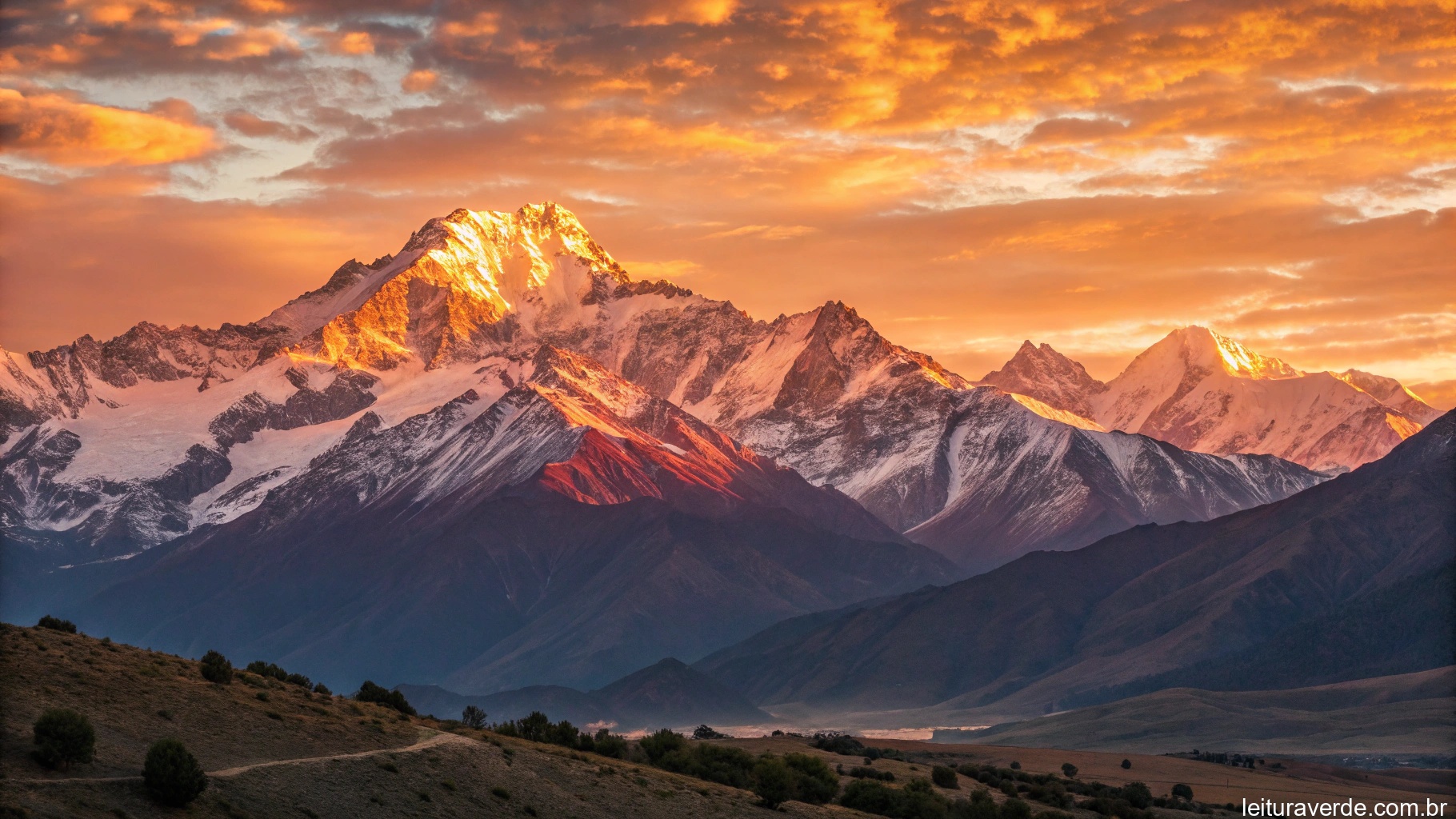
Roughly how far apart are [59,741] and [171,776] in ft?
14.5

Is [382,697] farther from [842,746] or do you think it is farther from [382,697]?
[842,746]

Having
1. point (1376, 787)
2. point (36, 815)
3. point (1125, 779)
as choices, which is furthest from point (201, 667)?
point (1376, 787)

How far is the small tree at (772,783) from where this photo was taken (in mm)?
108312

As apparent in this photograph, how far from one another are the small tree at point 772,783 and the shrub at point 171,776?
4098 centimetres

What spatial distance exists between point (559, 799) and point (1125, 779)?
10091 cm

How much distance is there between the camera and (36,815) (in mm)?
67938

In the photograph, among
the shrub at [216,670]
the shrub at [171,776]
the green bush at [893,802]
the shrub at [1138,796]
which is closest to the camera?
the shrub at [171,776]

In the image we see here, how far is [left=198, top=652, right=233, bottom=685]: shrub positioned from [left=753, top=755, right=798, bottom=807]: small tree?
3000cm

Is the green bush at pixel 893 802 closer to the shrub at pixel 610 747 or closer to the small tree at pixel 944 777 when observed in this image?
the small tree at pixel 944 777

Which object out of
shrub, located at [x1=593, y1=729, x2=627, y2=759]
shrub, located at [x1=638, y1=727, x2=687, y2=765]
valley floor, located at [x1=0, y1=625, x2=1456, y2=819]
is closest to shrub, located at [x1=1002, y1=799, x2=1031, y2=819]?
valley floor, located at [x1=0, y1=625, x2=1456, y2=819]

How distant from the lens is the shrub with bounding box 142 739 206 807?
241 feet

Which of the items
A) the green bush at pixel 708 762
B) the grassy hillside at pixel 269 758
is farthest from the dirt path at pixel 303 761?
the green bush at pixel 708 762

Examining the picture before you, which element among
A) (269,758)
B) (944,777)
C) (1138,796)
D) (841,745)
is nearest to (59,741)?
(269,758)

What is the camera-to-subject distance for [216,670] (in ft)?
316
